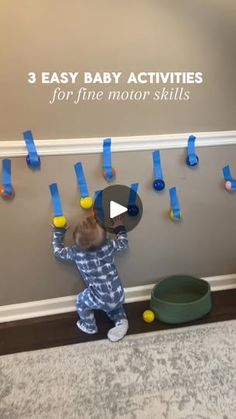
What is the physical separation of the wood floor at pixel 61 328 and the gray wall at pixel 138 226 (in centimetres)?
13

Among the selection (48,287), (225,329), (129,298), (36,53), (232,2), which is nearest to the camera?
(36,53)

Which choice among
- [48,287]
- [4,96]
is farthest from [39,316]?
[4,96]

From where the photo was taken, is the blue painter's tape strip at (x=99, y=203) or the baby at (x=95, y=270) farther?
the blue painter's tape strip at (x=99, y=203)

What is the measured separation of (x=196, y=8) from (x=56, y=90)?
0.73m

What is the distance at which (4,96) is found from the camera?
63.1 inches

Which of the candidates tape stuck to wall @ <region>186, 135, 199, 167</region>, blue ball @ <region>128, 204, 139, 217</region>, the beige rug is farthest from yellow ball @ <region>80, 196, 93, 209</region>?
the beige rug

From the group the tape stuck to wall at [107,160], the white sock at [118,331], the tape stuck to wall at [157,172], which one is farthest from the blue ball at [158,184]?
the white sock at [118,331]

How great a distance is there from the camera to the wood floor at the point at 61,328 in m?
1.78

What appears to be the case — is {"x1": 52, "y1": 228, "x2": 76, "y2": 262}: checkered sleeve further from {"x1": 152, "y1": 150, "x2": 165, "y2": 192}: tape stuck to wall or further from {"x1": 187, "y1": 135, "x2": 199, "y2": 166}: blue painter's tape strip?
{"x1": 187, "y1": 135, "x2": 199, "y2": 166}: blue painter's tape strip

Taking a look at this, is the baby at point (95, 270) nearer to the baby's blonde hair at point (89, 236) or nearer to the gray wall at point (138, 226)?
the baby's blonde hair at point (89, 236)

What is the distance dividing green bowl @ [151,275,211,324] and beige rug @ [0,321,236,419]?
73 millimetres

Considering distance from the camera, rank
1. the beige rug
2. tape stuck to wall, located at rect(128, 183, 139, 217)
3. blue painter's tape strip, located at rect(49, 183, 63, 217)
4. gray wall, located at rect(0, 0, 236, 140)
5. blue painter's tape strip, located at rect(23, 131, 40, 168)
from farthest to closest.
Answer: tape stuck to wall, located at rect(128, 183, 139, 217), blue painter's tape strip, located at rect(49, 183, 63, 217), blue painter's tape strip, located at rect(23, 131, 40, 168), gray wall, located at rect(0, 0, 236, 140), the beige rug

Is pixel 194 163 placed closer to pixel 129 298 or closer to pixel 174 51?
pixel 174 51

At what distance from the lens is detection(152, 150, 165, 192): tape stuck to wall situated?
6.05ft
